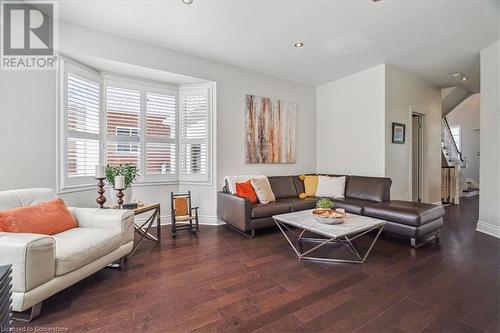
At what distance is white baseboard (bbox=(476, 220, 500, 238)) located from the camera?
3213 millimetres

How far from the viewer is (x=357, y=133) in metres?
4.41

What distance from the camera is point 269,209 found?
11.0 feet

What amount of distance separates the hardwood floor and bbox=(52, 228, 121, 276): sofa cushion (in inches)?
11.2

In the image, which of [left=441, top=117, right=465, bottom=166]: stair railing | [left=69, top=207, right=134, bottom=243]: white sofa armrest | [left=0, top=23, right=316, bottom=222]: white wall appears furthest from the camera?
[left=441, top=117, right=465, bottom=166]: stair railing

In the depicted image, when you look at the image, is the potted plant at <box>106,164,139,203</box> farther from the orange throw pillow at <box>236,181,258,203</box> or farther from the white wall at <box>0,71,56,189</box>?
the orange throw pillow at <box>236,181,258,203</box>

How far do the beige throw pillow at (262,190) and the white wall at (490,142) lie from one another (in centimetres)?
318

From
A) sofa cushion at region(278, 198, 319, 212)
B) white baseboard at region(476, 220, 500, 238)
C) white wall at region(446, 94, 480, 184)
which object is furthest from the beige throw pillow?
white wall at region(446, 94, 480, 184)

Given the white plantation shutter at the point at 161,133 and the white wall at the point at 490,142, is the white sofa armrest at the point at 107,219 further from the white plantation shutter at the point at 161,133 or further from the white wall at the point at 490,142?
the white wall at the point at 490,142

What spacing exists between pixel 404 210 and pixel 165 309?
2.90 m

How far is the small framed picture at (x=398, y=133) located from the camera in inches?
162

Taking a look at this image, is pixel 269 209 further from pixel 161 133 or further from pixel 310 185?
pixel 161 133

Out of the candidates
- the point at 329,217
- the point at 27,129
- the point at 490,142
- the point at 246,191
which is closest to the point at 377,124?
the point at 490,142

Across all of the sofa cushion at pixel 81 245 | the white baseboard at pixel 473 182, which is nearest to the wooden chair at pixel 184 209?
the sofa cushion at pixel 81 245

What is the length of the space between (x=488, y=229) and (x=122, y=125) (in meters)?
5.73
